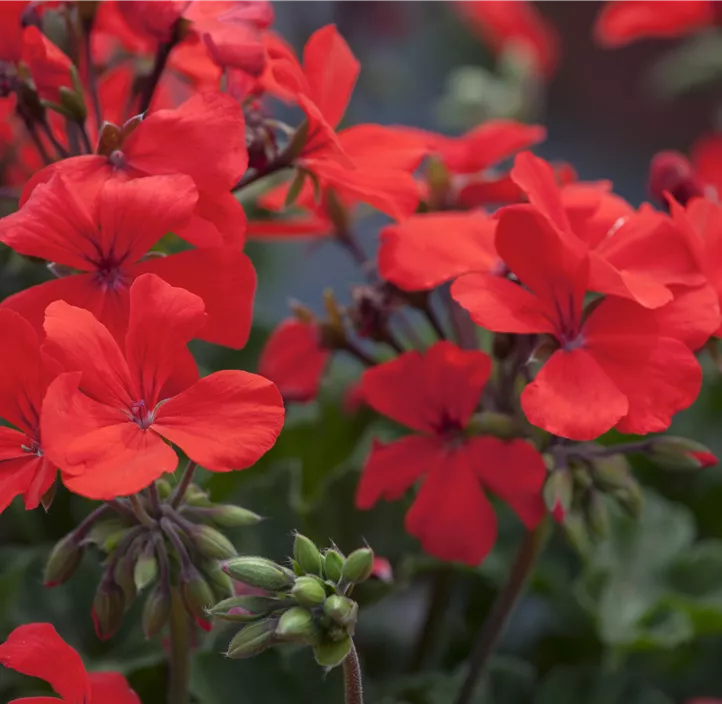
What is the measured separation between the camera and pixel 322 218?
28.6 inches

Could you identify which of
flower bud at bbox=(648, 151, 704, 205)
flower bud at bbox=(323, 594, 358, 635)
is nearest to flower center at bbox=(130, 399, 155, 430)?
flower bud at bbox=(323, 594, 358, 635)

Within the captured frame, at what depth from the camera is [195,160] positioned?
0.45 m

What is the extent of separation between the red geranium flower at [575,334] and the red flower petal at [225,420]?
119 mm

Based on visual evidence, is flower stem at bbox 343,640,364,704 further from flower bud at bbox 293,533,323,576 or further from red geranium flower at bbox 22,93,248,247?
red geranium flower at bbox 22,93,248,247

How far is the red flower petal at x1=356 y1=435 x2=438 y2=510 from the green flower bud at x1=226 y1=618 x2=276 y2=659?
0.17 meters

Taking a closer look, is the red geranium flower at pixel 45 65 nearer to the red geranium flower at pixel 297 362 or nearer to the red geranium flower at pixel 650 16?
the red geranium flower at pixel 297 362

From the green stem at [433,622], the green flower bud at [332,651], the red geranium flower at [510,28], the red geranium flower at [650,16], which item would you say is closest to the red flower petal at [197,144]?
the green flower bud at [332,651]

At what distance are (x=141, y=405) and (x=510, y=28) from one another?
1.12m

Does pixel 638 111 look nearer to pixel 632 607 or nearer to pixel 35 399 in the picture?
pixel 632 607

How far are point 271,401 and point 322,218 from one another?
36cm

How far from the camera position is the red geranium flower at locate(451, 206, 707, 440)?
1.48 feet

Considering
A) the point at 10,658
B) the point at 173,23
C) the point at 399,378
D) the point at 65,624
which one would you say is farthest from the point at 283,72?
the point at 65,624

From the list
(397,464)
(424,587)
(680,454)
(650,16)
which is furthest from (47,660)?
(650,16)

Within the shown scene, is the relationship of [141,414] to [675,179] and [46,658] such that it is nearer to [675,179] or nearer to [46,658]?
[46,658]
